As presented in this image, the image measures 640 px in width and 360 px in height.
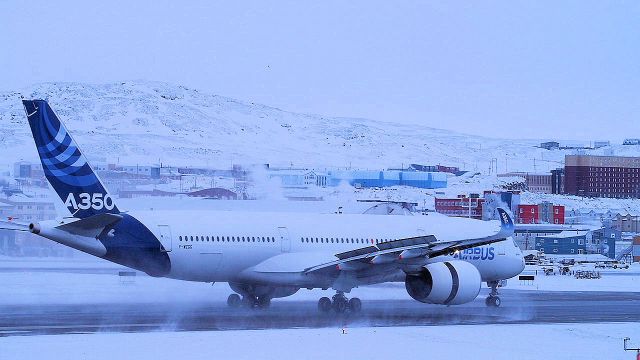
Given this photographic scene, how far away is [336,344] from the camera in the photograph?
2512 cm

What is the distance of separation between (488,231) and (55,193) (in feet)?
58.5

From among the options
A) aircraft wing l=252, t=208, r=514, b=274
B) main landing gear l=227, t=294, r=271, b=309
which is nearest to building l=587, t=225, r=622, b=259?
aircraft wing l=252, t=208, r=514, b=274

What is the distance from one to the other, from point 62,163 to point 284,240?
26.3 feet

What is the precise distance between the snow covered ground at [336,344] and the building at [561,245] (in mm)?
79348

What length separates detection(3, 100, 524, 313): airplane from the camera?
31266 millimetres

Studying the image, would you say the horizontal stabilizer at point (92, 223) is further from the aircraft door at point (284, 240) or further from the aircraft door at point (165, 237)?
the aircraft door at point (284, 240)

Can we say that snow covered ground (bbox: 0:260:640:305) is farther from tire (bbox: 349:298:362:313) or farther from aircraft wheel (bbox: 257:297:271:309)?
tire (bbox: 349:298:362:313)

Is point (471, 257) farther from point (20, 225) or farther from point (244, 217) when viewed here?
point (20, 225)

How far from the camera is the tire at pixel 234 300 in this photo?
35594 mm

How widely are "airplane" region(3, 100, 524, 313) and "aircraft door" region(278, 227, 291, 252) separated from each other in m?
0.04

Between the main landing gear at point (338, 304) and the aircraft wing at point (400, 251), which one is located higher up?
the aircraft wing at point (400, 251)

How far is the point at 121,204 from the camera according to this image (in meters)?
47.8

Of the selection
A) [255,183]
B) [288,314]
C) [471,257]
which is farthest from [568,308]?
[255,183]

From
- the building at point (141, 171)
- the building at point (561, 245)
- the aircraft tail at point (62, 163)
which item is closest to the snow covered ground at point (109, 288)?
the aircraft tail at point (62, 163)
